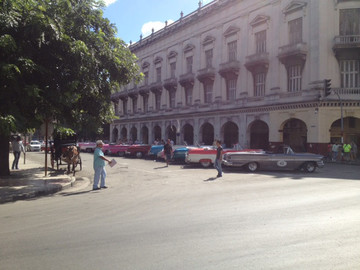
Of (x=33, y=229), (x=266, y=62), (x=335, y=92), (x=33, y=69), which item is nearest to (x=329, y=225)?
(x=33, y=229)

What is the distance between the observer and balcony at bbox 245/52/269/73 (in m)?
30.0

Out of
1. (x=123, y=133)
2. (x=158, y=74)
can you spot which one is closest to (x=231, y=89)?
(x=158, y=74)

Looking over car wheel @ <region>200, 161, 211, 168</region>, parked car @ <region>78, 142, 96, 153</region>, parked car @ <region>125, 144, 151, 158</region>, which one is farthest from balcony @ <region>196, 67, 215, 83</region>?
car wheel @ <region>200, 161, 211, 168</region>

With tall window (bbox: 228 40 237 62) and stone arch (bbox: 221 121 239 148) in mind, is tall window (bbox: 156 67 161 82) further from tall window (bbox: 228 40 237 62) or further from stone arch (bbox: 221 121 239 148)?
stone arch (bbox: 221 121 239 148)

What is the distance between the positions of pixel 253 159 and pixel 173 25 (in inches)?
1281

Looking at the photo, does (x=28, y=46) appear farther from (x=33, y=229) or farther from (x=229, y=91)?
(x=229, y=91)

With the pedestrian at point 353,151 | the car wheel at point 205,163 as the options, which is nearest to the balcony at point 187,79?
the pedestrian at point 353,151

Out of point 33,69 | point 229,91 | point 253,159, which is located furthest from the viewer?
point 229,91

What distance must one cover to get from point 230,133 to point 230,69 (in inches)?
290

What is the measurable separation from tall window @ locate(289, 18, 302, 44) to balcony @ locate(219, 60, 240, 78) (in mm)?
6118

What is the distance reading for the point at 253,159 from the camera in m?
16.7

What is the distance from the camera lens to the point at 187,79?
40031 millimetres

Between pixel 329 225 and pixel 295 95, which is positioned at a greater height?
pixel 295 95

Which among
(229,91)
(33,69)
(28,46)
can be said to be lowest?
(33,69)
